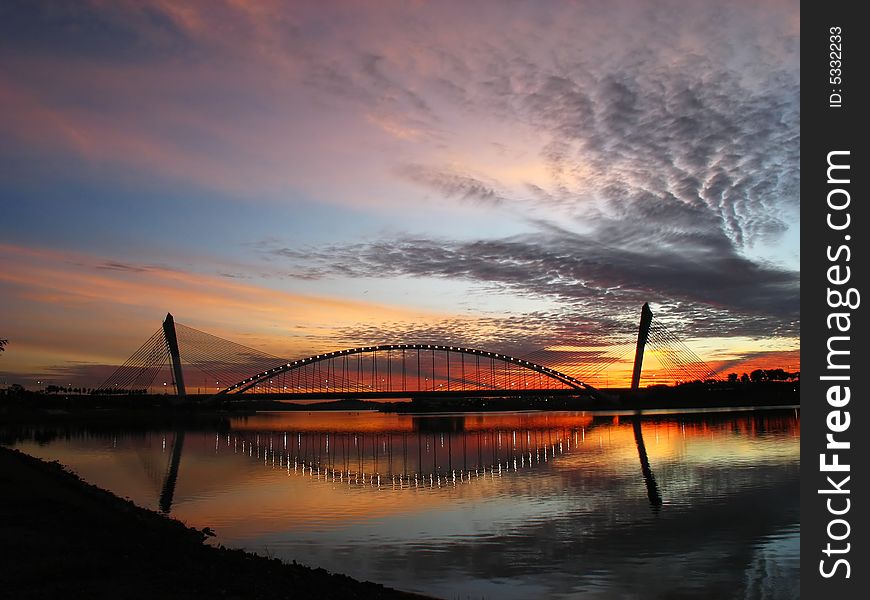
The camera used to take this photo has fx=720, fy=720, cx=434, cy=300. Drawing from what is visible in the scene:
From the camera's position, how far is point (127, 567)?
9.85 meters

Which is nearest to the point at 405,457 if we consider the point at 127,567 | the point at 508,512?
the point at 508,512

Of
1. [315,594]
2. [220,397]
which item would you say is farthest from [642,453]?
[220,397]

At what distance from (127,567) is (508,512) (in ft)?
40.5

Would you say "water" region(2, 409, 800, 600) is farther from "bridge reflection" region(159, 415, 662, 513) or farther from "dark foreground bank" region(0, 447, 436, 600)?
"dark foreground bank" region(0, 447, 436, 600)

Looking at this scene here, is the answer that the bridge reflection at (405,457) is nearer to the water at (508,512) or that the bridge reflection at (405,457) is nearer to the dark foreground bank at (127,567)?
the water at (508,512)

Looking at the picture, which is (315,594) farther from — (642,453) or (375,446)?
(375,446)

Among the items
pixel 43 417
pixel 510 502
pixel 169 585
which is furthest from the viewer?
pixel 43 417

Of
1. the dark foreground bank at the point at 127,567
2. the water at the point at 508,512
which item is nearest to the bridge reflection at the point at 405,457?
the water at the point at 508,512

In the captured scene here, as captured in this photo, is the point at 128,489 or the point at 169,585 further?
the point at 128,489

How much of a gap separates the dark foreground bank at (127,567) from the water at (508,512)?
2409 millimetres

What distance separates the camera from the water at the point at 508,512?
12852 millimetres
